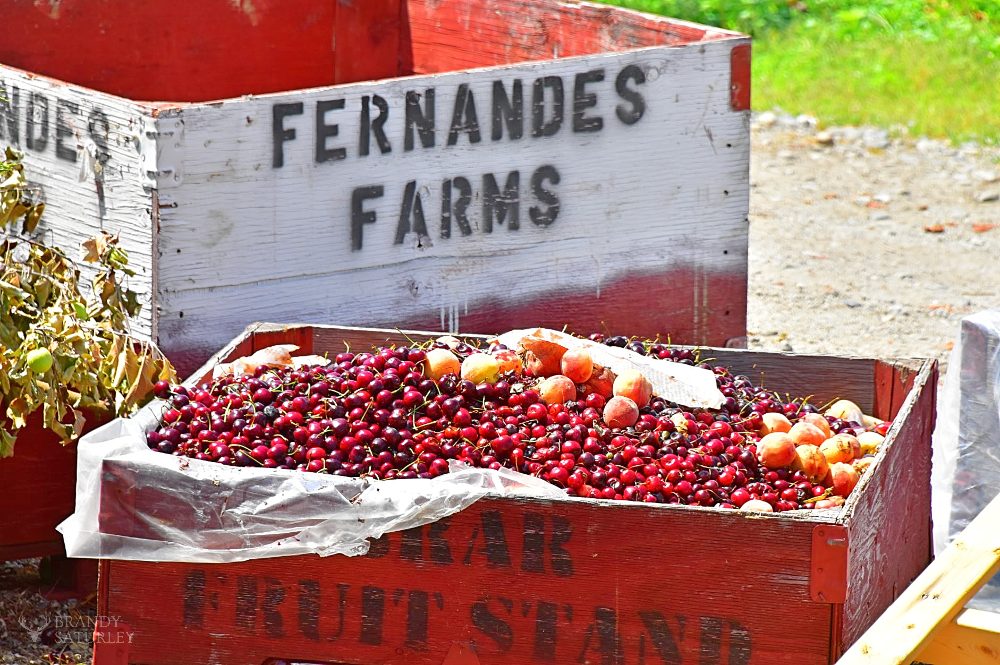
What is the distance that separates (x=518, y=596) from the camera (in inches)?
108

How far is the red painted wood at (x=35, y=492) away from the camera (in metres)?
3.40

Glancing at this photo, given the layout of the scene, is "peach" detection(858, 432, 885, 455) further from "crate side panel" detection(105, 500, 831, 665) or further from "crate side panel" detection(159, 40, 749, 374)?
"crate side panel" detection(159, 40, 749, 374)

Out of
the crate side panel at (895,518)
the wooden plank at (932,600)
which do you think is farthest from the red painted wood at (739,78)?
the wooden plank at (932,600)

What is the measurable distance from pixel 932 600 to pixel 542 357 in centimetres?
131

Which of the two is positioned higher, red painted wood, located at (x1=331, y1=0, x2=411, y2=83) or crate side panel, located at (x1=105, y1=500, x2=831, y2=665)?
red painted wood, located at (x1=331, y1=0, x2=411, y2=83)

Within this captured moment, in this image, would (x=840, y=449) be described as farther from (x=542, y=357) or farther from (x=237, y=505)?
(x=237, y=505)

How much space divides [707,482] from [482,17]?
300cm

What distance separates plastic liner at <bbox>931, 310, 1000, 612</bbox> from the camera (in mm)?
3494

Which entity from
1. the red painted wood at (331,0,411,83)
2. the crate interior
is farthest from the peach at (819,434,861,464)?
the red painted wood at (331,0,411,83)

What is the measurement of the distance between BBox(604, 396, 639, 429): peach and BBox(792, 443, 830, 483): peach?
1.20 feet

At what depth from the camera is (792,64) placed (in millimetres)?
9992

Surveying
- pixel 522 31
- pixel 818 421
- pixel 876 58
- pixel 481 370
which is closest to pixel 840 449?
pixel 818 421

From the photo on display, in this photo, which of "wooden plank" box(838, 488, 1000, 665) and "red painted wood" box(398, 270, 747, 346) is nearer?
"wooden plank" box(838, 488, 1000, 665)

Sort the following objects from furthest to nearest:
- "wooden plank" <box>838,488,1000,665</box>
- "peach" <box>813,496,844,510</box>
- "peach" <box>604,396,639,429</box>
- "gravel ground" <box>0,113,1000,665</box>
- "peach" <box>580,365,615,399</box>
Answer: "gravel ground" <box>0,113,1000,665</box> < "peach" <box>580,365,615,399</box> < "peach" <box>604,396,639,429</box> < "peach" <box>813,496,844,510</box> < "wooden plank" <box>838,488,1000,665</box>
